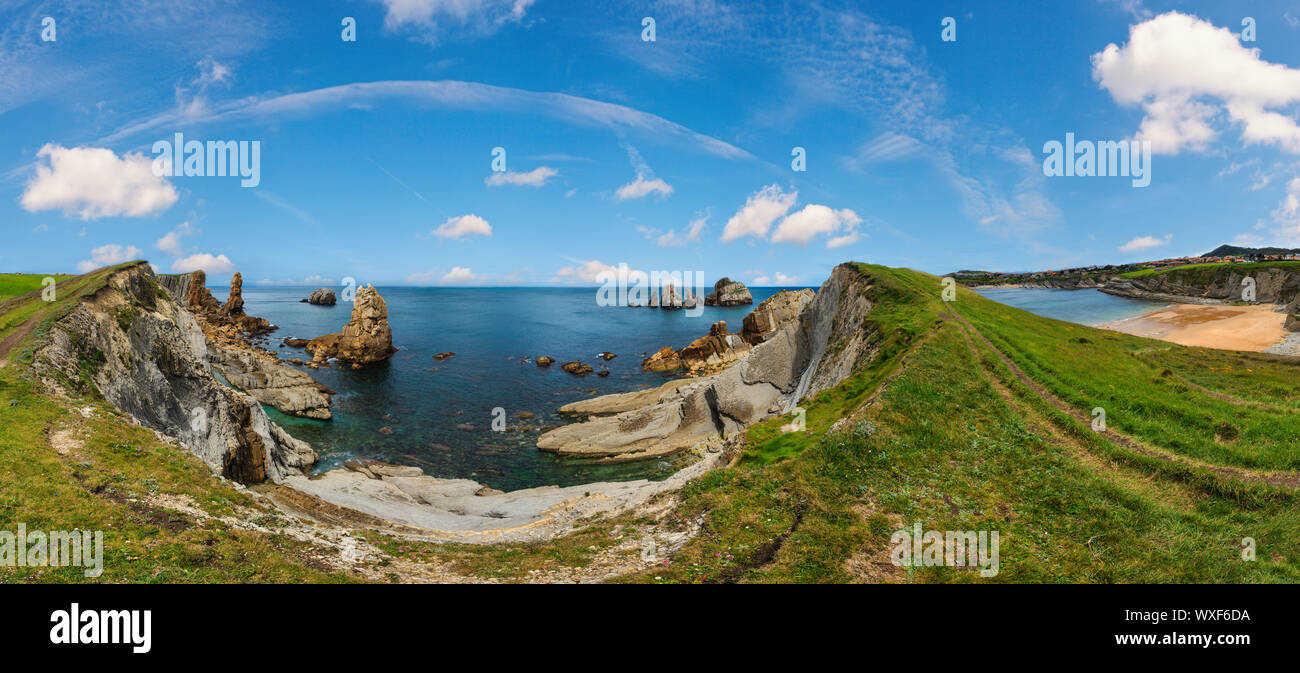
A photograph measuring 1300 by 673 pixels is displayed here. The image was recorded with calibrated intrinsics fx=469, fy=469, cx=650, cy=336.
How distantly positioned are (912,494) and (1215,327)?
7644 centimetres

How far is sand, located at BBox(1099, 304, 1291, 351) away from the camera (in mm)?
50281

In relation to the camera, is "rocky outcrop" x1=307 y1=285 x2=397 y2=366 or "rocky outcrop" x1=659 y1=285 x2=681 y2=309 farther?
"rocky outcrop" x1=659 y1=285 x2=681 y2=309

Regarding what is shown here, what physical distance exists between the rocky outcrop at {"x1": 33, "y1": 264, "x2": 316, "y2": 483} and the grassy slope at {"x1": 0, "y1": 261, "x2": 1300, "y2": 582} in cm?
319

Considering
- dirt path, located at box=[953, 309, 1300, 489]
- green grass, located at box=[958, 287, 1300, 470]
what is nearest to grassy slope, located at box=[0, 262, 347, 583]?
dirt path, located at box=[953, 309, 1300, 489]

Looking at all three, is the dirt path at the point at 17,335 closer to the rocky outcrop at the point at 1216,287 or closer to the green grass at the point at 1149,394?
the green grass at the point at 1149,394

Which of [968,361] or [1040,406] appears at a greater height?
[968,361]

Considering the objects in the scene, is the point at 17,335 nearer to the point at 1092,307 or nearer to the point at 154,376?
the point at 154,376

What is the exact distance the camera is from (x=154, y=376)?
26.2 meters

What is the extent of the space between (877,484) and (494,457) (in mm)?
33526

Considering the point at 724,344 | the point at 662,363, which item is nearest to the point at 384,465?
the point at 662,363

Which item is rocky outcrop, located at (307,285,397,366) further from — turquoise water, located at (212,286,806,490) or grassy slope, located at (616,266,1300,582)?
grassy slope, located at (616,266,1300,582)

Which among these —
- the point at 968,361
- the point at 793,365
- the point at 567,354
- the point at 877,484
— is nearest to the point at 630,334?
the point at 567,354

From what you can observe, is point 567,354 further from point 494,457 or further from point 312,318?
point 312,318
